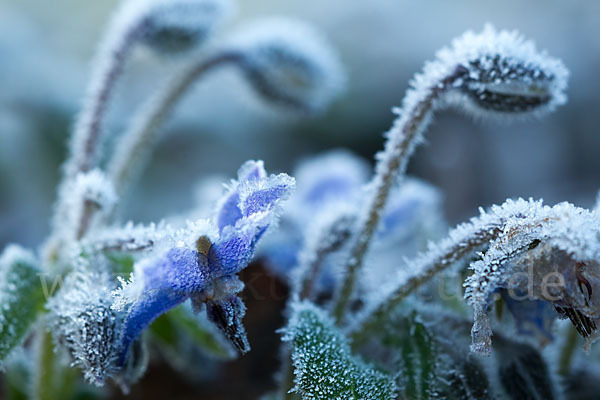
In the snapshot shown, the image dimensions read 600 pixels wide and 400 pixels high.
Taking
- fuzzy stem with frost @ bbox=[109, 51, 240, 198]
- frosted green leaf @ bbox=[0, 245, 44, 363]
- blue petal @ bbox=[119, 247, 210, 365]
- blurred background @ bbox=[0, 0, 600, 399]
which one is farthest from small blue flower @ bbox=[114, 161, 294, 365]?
blurred background @ bbox=[0, 0, 600, 399]

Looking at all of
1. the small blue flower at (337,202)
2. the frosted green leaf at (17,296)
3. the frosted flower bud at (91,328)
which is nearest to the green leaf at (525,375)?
the small blue flower at (337,202)

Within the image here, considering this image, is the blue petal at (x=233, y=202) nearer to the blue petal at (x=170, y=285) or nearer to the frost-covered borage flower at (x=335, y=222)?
the blue petal at (x=170, y=285)

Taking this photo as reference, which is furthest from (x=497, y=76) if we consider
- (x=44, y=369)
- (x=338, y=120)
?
(x=338, y=120)

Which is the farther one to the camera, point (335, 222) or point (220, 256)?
point (335, 222)

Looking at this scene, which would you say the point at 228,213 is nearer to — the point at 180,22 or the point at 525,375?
the point at 525,375

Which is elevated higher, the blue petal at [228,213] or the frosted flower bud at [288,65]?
the frosted flower bud at [288,65]
